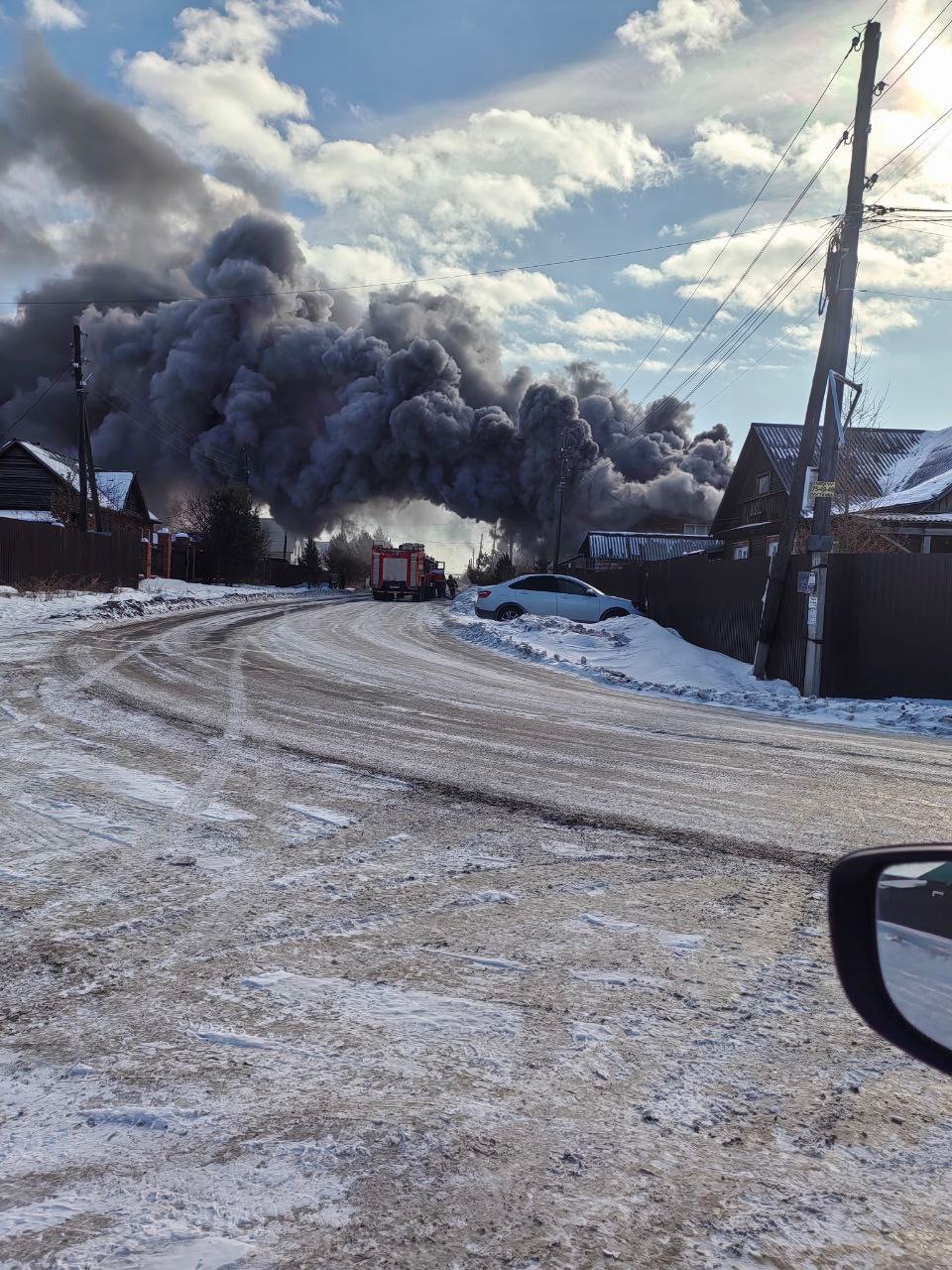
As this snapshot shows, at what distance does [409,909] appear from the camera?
9.24ft

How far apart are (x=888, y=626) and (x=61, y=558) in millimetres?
25181

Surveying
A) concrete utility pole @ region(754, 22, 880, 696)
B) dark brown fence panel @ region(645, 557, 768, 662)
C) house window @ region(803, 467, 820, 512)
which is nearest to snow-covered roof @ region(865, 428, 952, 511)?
dark brown fence panel @ region(645, 557, 768, 662)

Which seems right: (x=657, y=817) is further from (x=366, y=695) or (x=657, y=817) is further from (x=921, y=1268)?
(x=366, y=695)

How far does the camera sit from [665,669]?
13.0 m

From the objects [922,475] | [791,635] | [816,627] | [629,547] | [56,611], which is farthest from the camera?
[629,547]

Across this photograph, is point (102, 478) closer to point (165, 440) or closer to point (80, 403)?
point (80, 403)

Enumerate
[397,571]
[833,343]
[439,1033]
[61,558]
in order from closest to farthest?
[439,1033], [833,343], [61,558], [397,571]

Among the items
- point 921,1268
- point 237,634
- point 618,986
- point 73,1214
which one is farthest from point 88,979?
point 237,634

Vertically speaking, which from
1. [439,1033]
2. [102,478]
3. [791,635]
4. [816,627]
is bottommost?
[439,1033]

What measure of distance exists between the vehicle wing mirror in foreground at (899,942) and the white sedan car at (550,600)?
20.1 m

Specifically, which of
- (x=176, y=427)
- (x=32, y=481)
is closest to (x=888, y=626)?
(x=32, y=481)

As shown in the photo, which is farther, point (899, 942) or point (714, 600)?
point (714, 600)

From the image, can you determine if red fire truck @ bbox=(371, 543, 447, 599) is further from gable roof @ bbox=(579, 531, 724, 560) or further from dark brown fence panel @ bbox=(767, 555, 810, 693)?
dark brown fence panel @ bbox=(767, 555, 810, 693)

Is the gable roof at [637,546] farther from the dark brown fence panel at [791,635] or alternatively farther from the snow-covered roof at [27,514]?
the dark brown fence panel at [791,635]
